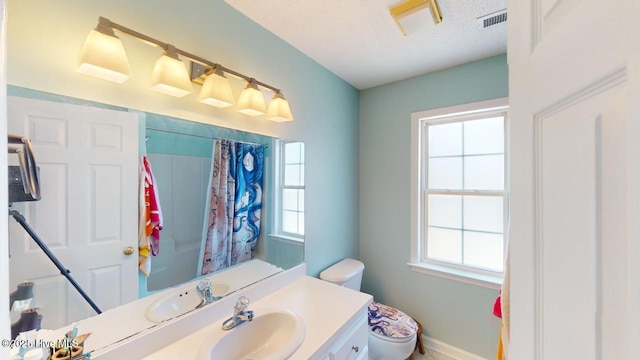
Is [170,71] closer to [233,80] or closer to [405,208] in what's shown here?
[233,80]

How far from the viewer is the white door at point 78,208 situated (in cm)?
72

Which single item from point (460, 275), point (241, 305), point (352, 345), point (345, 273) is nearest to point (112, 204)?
point (241, 305)

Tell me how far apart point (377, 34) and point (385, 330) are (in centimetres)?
194

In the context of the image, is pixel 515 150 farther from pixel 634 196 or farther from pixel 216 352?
pixel 216 352

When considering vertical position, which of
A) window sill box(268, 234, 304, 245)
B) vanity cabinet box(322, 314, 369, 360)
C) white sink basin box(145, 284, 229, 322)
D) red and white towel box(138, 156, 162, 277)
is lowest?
vanity cabinet box(322, 314, 369, 360)

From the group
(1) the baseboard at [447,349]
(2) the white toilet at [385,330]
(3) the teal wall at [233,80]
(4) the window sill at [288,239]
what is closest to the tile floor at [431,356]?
(1) the baseboard at [447,349]

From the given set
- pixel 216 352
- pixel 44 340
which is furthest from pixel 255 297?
pixel 44 340

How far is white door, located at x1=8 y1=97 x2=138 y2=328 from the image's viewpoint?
724 mm

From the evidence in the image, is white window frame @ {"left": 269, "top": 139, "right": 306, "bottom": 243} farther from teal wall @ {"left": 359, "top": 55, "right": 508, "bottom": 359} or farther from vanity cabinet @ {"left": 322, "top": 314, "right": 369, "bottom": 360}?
teal wall @ {"left": 359, "top": 55, "right": 508, "bottom": 359}

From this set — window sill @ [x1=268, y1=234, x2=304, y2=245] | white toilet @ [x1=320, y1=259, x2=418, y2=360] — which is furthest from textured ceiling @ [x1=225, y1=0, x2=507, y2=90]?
white toilet @ [x1=320, y1=259, x2=418, y2=360]

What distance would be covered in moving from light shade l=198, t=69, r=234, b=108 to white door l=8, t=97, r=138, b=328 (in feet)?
0.94

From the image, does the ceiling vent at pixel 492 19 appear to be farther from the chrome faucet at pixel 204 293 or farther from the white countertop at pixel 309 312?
the chrome faucet at pixel 204 293

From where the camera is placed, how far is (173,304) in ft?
3.35

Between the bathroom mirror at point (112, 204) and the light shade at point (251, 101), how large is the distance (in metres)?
0.14
